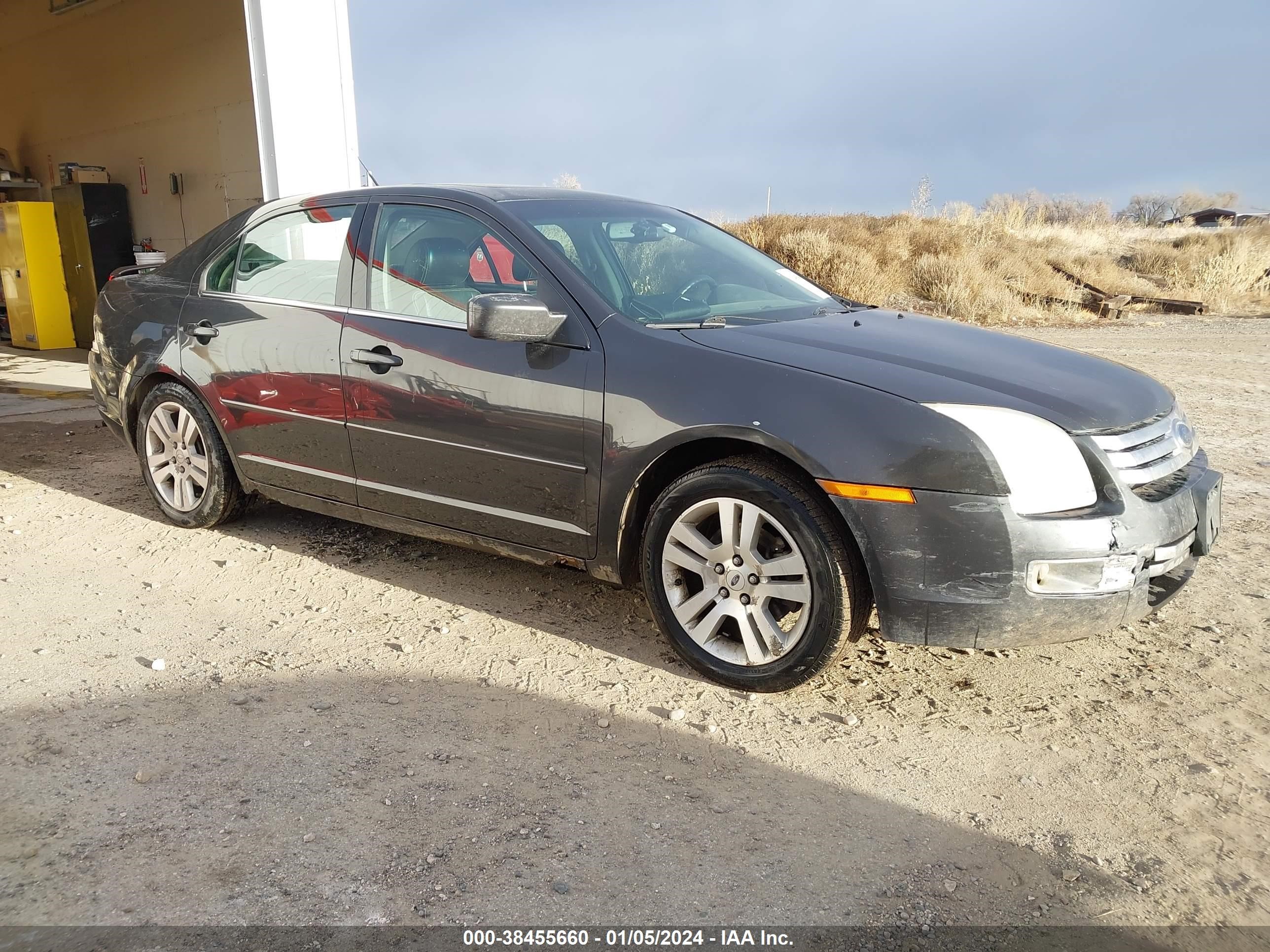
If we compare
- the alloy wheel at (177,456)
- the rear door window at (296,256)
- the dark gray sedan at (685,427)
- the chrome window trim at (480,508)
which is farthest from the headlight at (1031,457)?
the alloy wheel at (177,456)

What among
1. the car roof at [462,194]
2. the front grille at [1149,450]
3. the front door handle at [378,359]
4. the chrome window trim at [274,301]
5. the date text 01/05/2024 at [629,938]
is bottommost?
the date text 01/05/2024 at [629,938]

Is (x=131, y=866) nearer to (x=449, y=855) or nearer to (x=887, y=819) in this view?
(x=449, y=855)

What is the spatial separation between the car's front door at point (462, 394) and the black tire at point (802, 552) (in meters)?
0.38

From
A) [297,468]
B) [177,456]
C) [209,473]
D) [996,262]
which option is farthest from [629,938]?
[996,262]

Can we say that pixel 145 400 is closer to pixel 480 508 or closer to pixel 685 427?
pixel 480 508

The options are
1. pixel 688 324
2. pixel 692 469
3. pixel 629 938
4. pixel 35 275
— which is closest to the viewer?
pixel 629 938

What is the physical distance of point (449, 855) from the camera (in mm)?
2447

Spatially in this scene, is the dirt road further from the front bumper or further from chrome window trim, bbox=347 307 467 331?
chrome window trim, bbox=347 307 467 331

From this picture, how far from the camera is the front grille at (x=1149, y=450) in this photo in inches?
118

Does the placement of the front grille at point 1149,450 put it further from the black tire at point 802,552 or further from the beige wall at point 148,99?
the beige wall at point 148,99

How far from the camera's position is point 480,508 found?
12.4 feet

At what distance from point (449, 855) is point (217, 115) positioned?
10429 mm

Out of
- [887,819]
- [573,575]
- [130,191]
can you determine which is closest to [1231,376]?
[573,575]

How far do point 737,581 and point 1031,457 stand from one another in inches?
38.3
